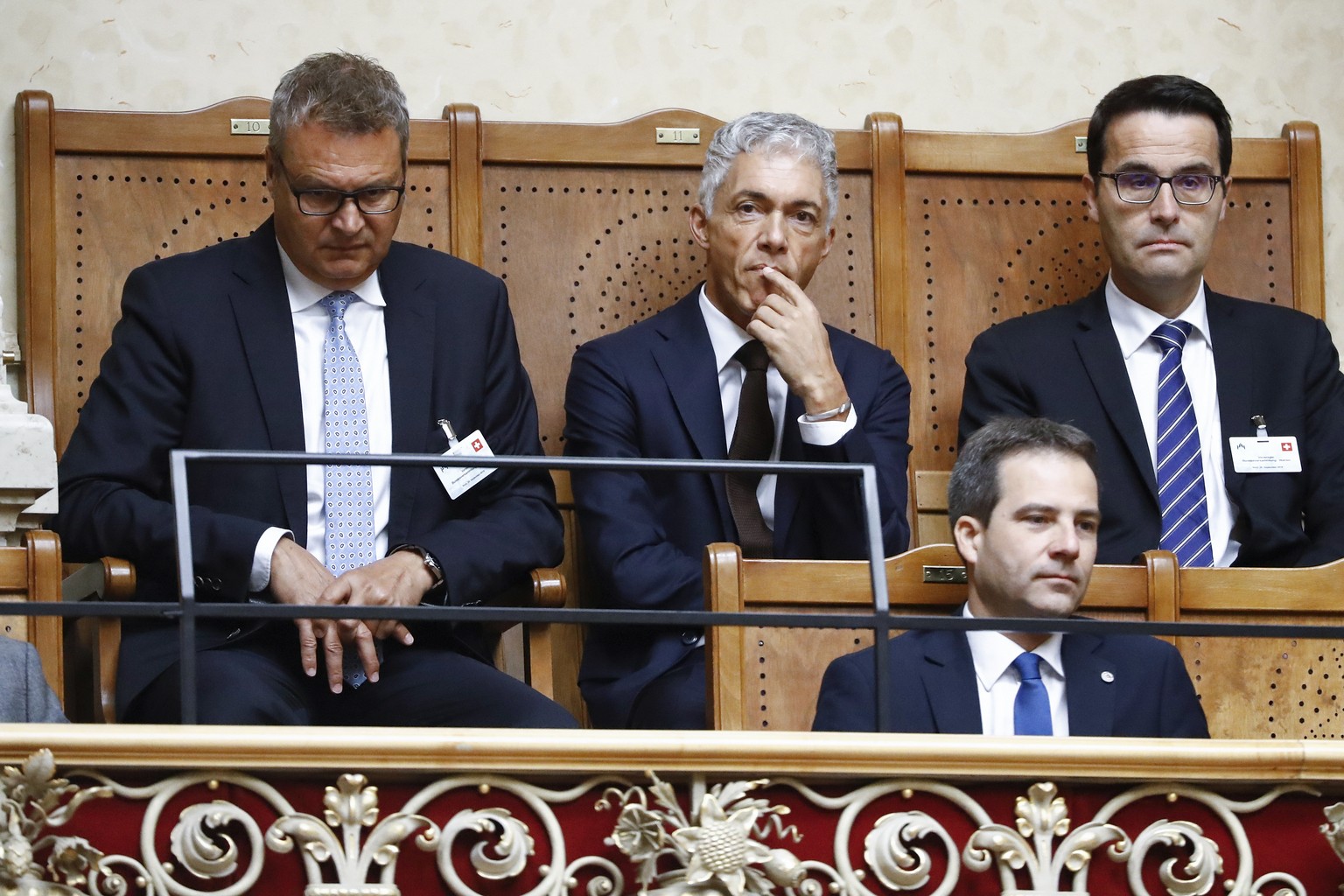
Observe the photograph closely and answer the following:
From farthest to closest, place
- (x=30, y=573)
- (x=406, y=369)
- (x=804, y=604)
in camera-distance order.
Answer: (x=406, y=369), (x=804, y=604), (x=30, y=573)

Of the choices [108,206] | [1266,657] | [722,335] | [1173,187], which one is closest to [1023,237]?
[1173,187]

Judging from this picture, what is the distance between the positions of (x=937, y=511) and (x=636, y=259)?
2.42 feet

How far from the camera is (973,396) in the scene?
3.43 m

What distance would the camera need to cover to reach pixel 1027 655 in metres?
2.70

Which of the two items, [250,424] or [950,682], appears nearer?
[950,682]

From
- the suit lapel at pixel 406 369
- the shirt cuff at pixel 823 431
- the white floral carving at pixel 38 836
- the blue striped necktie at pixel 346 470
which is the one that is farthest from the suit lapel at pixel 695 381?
the white floral carving at pixel 38 836

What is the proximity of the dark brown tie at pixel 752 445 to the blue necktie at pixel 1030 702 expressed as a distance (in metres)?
0.54

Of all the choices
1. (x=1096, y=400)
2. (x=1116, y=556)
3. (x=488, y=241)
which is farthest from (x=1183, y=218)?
(x=488, y=241)

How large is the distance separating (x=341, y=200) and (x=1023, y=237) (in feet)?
4.82

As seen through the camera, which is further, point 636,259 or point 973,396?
point 636,259

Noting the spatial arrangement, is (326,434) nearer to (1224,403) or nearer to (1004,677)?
(1004,677)

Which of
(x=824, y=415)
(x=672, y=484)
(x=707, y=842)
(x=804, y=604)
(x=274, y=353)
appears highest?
(x=274, y=353)

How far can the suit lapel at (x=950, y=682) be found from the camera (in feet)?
8.60

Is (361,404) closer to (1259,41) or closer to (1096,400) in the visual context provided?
(1096,400)
